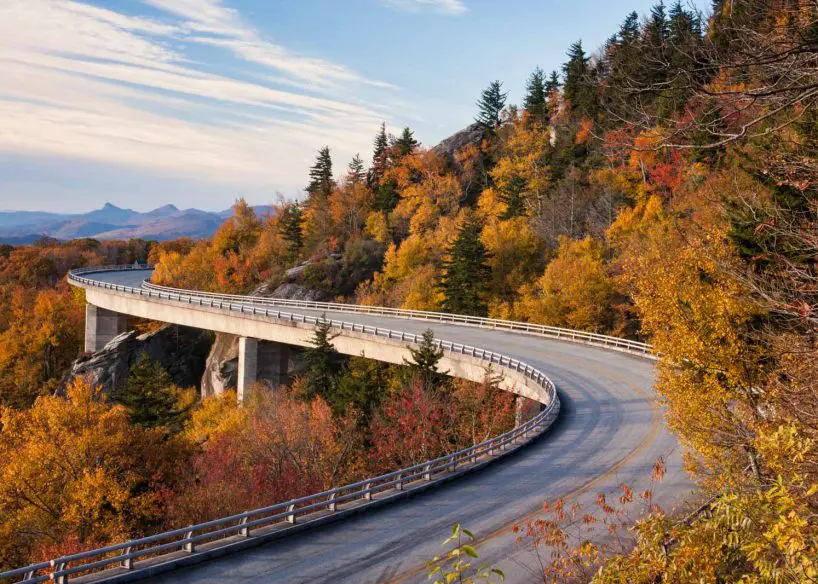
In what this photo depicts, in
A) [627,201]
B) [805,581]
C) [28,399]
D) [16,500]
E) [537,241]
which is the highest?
[627,201]

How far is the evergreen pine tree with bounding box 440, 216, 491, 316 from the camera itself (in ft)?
197

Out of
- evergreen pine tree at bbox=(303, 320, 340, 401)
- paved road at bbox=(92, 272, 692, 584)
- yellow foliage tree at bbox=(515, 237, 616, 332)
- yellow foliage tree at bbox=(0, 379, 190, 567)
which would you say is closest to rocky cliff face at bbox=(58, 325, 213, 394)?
evergreen pine tree at bbox=(303, 320, 340, 401)

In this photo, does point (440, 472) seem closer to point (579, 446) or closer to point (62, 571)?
point (579, 446)

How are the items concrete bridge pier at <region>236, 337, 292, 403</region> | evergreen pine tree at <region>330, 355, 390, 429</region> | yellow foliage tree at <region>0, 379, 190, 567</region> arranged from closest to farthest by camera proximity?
1. yellow foliage tree at <region>0, 379, 190, 567</region>
2. evergreen pine tree at <region>330, 355, 390, 429</region>
3. concrete bridge pier at <region>236, 337, 292, 403</region>

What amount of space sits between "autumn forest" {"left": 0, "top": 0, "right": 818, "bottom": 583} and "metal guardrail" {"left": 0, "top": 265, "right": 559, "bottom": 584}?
204 cm

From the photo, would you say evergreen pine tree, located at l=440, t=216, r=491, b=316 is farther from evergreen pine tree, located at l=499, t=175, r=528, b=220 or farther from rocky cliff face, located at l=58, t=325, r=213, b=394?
rocky cliff face, located at l=58, t=325, r=213, b=394

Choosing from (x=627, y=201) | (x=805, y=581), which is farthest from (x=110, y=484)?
(x=627, y=201)

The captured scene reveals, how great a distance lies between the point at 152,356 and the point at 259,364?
17968 millimetres

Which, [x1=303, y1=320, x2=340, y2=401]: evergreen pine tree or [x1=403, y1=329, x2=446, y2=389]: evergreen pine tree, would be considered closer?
[x1=403, y1=329, x2=446, y2=389]: evergreen pine tree

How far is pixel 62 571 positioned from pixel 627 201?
202 feet

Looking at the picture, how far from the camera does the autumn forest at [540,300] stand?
270 inches

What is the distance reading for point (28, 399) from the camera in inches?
2842

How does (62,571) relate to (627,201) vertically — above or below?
below

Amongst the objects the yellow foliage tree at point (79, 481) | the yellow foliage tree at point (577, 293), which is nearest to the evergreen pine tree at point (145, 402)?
the yellow foliage tree at point (79, 481)
